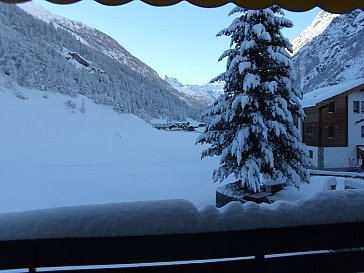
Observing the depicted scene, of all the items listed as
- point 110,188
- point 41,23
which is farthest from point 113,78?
point 110,188

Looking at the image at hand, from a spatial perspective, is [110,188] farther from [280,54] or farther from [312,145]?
[312,145]

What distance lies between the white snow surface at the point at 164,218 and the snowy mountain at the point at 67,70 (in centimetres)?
4005

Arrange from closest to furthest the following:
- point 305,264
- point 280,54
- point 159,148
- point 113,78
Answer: point 305,264
point 280,54
point 159,148
point 113,78

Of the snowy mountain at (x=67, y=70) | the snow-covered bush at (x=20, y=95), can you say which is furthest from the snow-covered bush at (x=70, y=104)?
the snowy mountain at (x=67, y=70)

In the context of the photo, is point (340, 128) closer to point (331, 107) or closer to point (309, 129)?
point (331, 107)

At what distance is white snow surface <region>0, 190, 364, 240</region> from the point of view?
184 cm

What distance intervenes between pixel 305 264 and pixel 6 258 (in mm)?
1615

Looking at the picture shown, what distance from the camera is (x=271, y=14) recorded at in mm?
11695

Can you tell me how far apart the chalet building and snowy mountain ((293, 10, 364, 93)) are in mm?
63615

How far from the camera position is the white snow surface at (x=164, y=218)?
1.84 m

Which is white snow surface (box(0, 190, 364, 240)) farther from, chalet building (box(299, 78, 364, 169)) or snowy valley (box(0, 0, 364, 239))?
chalet building (box(299, 78, 364, 169))

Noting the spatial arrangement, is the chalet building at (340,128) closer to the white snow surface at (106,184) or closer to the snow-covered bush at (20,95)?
the white snow surface at (106,184)

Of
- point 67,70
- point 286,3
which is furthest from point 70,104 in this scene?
point 286,3

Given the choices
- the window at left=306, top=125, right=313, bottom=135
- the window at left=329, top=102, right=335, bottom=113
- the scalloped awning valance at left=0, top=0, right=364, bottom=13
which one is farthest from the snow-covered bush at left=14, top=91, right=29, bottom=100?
the scalloped awning valance at left=0, top=0, right=364, bottom=13
